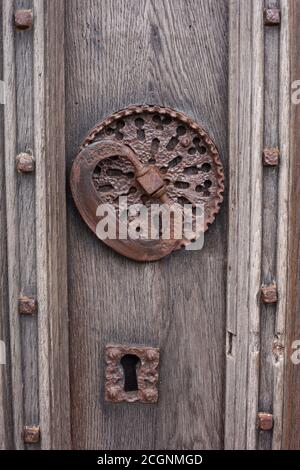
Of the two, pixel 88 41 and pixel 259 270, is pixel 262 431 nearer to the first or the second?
pixel 259 270

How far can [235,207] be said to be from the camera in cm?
83

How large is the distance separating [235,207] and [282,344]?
0.76 ft

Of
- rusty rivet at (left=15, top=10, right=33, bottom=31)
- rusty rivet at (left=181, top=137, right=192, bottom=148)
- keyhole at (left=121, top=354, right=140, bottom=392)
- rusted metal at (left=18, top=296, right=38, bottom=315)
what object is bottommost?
keyhole at (left=121, top=354, right=140, bottom=392)

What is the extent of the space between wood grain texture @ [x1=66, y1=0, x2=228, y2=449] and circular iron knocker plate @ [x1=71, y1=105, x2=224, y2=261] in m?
0.03

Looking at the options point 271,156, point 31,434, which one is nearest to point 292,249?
point 271,156

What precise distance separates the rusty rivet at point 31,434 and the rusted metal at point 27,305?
0.19 m

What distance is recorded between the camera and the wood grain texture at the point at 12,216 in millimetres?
778

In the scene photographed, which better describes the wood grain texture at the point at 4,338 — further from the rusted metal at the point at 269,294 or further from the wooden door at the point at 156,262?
the rusted metal at the point at 269,294

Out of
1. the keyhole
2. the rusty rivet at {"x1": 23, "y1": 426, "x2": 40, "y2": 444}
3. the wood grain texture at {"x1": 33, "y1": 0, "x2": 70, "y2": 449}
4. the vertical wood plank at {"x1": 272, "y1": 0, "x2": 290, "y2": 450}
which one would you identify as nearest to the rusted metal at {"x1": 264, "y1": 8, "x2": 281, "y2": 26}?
the vertical wood plank at {"x1": 272, "y1": 0, "x2": 290, "y2": 450}

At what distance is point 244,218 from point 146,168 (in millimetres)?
181

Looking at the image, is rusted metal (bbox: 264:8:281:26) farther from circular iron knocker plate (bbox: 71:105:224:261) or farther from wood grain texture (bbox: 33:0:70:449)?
wood grain texture (bbox: 33:0:70:449)

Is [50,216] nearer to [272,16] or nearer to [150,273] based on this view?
[150,273]

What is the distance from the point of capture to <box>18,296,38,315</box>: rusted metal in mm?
805

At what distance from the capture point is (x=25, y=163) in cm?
79
